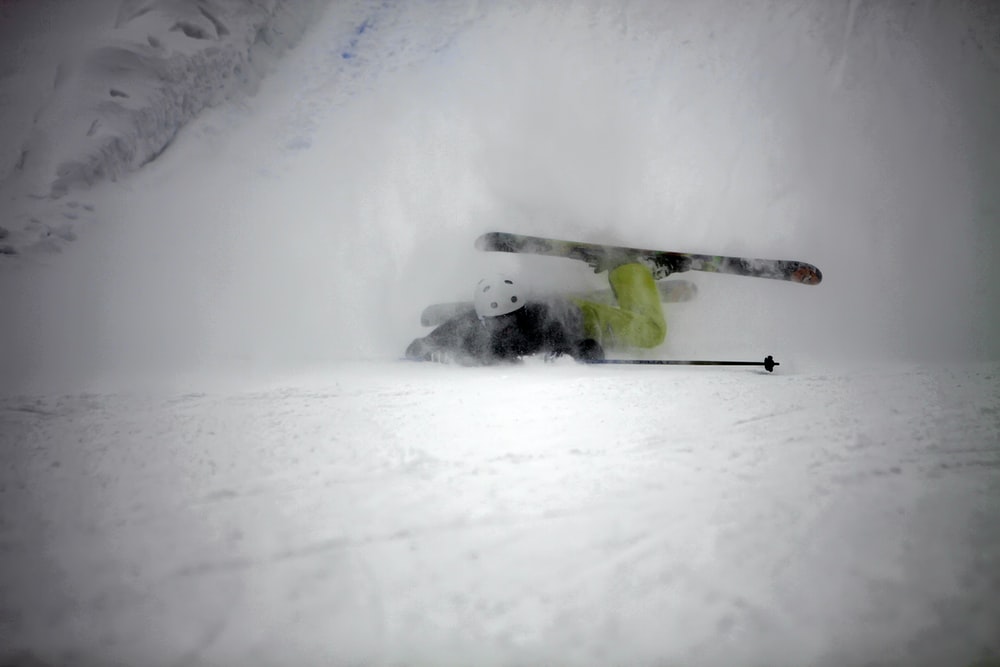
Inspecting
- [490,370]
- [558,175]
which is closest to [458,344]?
[490,370]

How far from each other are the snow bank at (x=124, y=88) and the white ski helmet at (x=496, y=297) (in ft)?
6.71

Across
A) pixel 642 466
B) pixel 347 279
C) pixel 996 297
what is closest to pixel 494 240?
pixel 347 279

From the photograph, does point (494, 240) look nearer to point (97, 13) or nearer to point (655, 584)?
point (655, 584)

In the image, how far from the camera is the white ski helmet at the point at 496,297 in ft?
5.64

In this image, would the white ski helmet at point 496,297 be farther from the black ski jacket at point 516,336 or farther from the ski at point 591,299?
the ski at point 591,299

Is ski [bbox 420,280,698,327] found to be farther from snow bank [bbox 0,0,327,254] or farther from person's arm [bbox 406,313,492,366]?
snow bank [bbox 0,0,327,254]

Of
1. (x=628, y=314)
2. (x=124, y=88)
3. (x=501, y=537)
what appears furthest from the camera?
(x=124, y=88)

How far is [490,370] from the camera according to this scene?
166cm

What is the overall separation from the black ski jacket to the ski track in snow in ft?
2.59

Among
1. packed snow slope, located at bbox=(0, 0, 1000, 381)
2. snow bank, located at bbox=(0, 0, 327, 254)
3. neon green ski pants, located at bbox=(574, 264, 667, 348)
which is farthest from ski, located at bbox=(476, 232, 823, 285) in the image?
snow bank, located at bbox=(0, 0, 327, 254)

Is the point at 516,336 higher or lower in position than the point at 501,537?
higher

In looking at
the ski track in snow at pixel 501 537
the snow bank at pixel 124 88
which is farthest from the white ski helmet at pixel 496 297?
the snow bank at pixel 124 88

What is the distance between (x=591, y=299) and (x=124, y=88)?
9.62 ft

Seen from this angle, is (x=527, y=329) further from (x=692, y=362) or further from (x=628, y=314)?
(x=692, y=362)
